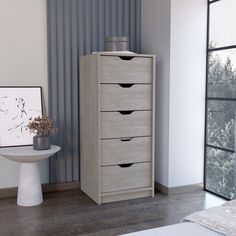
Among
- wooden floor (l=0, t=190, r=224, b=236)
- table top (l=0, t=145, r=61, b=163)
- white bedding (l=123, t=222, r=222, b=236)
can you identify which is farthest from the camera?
table top (l=0, t=145, r=61, b=163)

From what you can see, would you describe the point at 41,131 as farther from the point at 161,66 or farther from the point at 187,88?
the point at 187,88

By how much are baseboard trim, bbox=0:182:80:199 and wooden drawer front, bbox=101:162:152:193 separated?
1.90 feet

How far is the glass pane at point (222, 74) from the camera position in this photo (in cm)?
316

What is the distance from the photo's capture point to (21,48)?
10.8ft

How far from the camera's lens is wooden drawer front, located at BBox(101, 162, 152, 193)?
312 centimetres

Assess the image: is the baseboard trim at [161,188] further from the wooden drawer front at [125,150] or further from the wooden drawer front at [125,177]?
the wooden drawer front at [125,150]

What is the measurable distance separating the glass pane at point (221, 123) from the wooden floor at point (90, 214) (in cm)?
56

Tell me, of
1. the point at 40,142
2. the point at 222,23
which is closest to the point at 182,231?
the point at 40,142

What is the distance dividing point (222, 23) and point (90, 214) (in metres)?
2.19

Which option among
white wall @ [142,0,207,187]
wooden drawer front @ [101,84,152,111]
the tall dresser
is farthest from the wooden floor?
wooden drawer front @ [101,84,152,111]

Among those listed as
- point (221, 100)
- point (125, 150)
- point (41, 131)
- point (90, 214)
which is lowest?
point (90, 214)

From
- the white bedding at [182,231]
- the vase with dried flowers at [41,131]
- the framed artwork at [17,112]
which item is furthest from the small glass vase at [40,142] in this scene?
the white bedding at [182,231]

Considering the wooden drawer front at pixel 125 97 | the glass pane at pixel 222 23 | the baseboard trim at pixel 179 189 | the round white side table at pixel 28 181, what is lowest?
the baseboard trim at pixel 179 189

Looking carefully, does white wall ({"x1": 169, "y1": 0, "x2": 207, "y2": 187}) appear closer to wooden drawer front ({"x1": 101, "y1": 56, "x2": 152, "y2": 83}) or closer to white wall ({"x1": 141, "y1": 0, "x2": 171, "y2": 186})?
white wall ({"x1": 141, "y1": 0, "x2": 171, "y2": 186})
